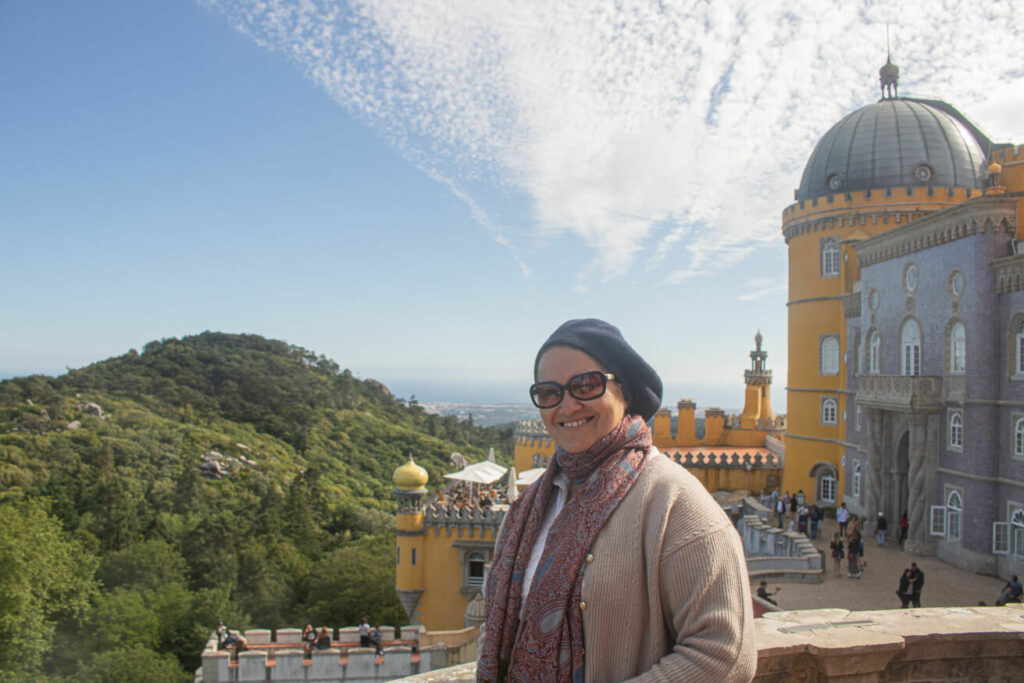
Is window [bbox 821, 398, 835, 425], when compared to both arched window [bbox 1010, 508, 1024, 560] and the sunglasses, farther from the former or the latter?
the sunglasses

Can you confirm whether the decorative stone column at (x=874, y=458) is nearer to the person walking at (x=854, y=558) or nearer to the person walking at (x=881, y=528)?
the person walking at (x=881, y=528)

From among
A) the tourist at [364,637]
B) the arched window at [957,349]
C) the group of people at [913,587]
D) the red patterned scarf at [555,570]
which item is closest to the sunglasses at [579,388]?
the red patterned scarf at [555,570]

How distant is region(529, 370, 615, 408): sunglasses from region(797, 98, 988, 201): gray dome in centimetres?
2282

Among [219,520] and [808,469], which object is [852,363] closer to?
[808,469]

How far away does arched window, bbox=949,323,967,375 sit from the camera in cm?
1538

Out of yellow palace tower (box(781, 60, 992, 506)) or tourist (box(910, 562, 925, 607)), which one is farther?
yellow palace tower (box(781, 60, 992, 506))

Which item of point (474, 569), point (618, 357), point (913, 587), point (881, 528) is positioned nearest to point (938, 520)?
point (881, 528)

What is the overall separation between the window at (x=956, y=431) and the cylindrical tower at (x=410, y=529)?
13.1 metres

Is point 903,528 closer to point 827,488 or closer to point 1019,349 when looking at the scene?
point 827,488

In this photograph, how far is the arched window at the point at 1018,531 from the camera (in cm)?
1395

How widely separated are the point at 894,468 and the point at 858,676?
17.2 meters

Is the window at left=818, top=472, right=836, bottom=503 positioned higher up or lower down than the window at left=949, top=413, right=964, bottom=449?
lower down

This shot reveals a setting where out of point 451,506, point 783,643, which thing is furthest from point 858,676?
point 451,506

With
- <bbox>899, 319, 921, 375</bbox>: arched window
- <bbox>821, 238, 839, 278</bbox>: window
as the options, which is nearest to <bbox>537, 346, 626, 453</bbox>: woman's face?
<bbox>899, 319, 921, 375</bbox>: arched window
